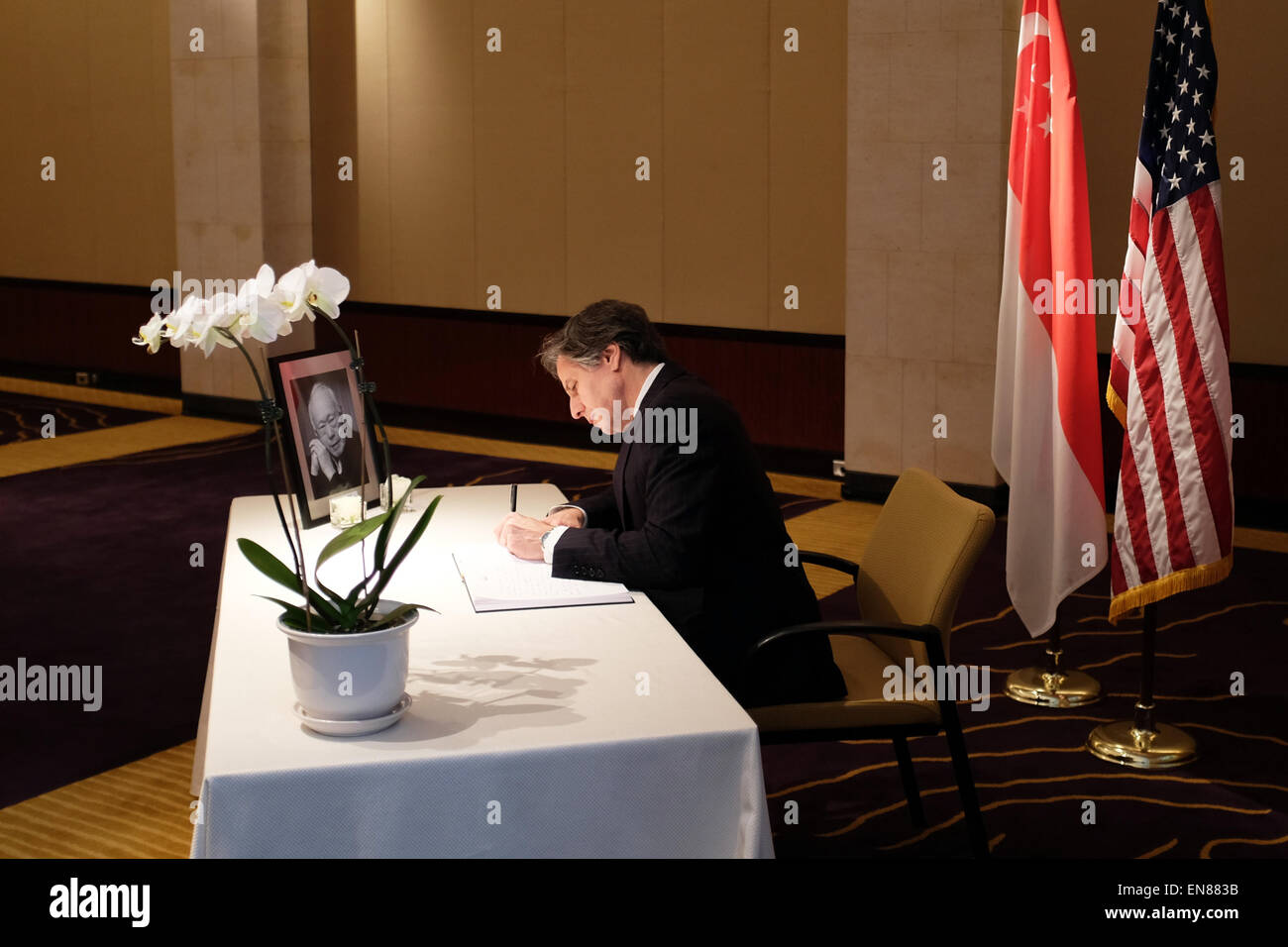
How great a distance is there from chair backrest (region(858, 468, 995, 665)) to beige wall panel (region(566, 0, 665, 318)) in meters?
5.41

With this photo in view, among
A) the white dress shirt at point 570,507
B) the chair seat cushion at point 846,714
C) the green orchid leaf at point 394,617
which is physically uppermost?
the white dress shirt at point 570,507

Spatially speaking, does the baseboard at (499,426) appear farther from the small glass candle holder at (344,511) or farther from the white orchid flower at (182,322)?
the white orchid flower at (182,322)

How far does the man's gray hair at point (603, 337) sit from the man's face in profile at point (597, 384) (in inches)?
0.7

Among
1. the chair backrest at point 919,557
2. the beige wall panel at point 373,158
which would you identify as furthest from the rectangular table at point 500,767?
the beige wall panel at point 373,158

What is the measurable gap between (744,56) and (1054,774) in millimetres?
5308

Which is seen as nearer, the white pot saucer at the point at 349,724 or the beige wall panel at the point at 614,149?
the white pot saucer at the point at 349,724

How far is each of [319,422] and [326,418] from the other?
0.10 ft

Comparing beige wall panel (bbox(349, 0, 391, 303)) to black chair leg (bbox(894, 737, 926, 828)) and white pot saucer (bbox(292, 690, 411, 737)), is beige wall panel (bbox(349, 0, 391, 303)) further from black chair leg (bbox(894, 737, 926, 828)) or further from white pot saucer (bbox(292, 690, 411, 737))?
white pot saucer (bbox(292, 690, 411, 737))

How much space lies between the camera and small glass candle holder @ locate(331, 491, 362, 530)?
352 cm

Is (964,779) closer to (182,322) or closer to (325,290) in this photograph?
(325,290)

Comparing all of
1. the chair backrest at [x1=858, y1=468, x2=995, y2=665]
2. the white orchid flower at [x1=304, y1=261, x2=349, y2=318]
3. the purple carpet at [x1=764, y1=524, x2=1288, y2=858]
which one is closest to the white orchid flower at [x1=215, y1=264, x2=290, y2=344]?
the white orchid flower at [x1=304, y1=261, x2=349, y2=318]

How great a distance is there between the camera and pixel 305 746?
2268 millimetres

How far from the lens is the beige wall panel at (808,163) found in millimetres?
8062
